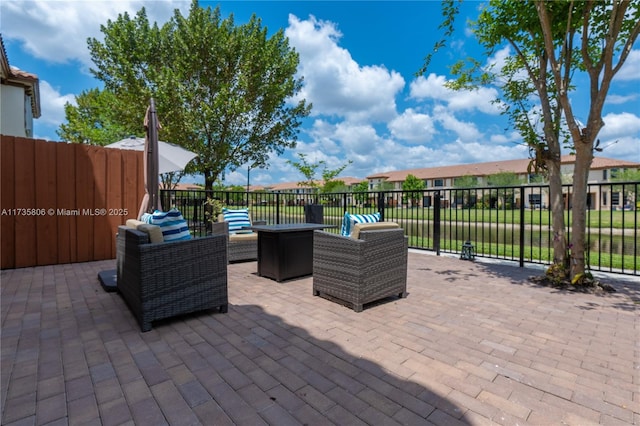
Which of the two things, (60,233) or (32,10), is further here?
(32,10)

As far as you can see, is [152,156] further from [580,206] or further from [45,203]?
[580,206]

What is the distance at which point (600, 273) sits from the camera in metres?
4.45

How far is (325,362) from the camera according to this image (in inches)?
78.2

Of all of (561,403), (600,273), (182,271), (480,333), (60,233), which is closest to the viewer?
(561,403)

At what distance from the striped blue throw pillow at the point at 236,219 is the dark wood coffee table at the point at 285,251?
122 centimetres

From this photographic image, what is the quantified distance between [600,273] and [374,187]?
54547mm

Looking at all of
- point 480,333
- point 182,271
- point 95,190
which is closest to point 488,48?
point 480,333

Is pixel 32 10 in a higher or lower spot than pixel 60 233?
higher

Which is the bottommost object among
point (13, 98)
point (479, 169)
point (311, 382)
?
point (311, 382)

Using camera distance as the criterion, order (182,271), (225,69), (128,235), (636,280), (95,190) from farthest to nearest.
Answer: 1. (225,69)
2. (95,190)
3. (636,280)
4. (128,235)
5. (182,271)

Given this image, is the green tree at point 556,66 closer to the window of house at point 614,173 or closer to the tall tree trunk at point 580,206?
the tall tree trunk at point 580,206

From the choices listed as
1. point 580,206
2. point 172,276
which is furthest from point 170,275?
point 580,206

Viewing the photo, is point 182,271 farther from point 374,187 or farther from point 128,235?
point 374,187

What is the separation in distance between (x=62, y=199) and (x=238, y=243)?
3049 mm
